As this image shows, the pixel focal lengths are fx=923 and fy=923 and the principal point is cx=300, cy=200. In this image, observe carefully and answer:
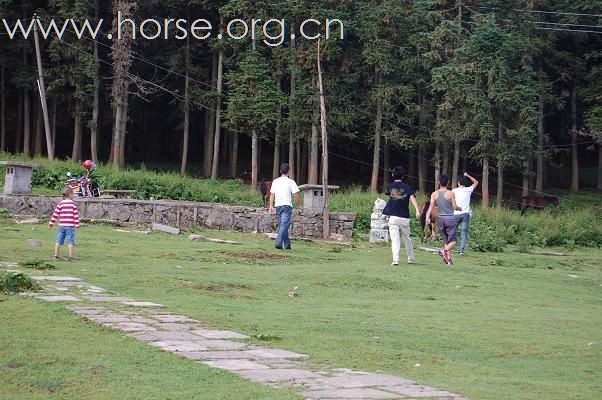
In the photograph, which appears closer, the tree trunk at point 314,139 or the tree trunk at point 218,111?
the tree trunk at point 314,139

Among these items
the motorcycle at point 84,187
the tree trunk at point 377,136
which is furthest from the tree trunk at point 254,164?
the motorcycle at point 84,187

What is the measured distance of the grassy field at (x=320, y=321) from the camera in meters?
7.24

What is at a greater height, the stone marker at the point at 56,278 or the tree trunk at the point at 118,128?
the tree trunk at the point at 118,128

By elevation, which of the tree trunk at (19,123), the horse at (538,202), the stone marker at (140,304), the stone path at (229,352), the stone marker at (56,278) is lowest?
the stone path at (229,352)

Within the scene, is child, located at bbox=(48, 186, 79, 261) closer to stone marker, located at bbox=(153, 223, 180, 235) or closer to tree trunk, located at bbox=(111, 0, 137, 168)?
stone marker, located at bbox=(153, 223, 180, 235)

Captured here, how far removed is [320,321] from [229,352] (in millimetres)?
2472

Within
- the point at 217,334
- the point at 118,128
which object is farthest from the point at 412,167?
the point at 217,334

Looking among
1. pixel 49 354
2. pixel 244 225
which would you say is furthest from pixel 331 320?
pixel 244 225

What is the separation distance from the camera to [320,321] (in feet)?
35.0

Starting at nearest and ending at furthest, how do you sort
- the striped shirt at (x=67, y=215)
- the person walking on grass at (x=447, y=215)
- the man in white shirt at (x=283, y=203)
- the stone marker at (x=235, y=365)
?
the stone marker at (x=235, y=365)
the striped shirt at (x=67, y=215)
the person walking on grass at (x=447, y=215)
the man in white shirt at (x=283, y=203)

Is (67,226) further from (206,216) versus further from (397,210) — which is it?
(206,216)

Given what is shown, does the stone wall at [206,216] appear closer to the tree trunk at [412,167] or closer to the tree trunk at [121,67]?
the tree trunk at [121,67]

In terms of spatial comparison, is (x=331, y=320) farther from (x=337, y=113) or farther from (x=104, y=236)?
(x=337, y=113)

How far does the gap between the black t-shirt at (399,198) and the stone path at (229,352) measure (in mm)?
7531
